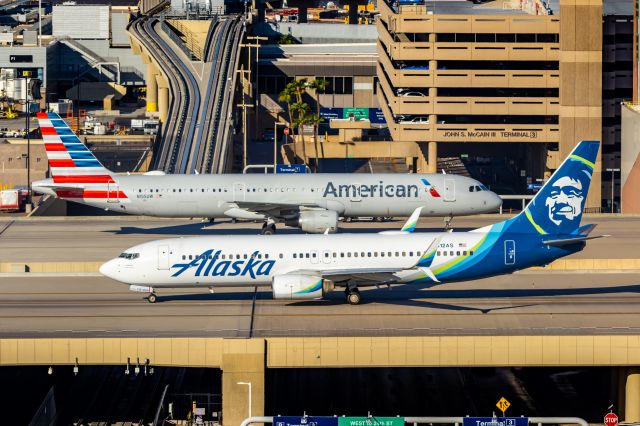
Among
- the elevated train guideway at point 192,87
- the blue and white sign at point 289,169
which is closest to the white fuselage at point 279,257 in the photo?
the blue and white sign at point 289,169

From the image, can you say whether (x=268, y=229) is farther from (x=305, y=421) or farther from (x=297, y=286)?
(x=305, y=421)

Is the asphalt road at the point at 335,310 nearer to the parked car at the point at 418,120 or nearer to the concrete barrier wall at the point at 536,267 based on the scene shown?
the concrete barrier wall at the point at 536,267

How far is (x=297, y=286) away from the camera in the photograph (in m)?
72.7

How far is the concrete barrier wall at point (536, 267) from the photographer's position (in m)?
86.8

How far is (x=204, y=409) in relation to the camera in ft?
219

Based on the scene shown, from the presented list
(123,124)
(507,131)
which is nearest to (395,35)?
(507,131)

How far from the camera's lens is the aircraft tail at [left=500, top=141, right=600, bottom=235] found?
246 ft

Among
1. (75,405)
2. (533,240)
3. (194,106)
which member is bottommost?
(75,405)

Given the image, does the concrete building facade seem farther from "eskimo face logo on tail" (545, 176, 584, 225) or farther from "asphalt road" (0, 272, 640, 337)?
"eskimo face logo on tail" (545, 176, 584, 225)

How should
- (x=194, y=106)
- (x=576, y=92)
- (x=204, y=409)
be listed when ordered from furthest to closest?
(x=194, y=106) < (x=576, y=92) < (x=204, y=409)

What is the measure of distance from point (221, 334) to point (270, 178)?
108 ft

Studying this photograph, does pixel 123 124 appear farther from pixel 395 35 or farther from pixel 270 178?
pixel 270 178

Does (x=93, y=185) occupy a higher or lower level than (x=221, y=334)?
higher

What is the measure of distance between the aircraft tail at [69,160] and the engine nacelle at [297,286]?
3078 centimetres
